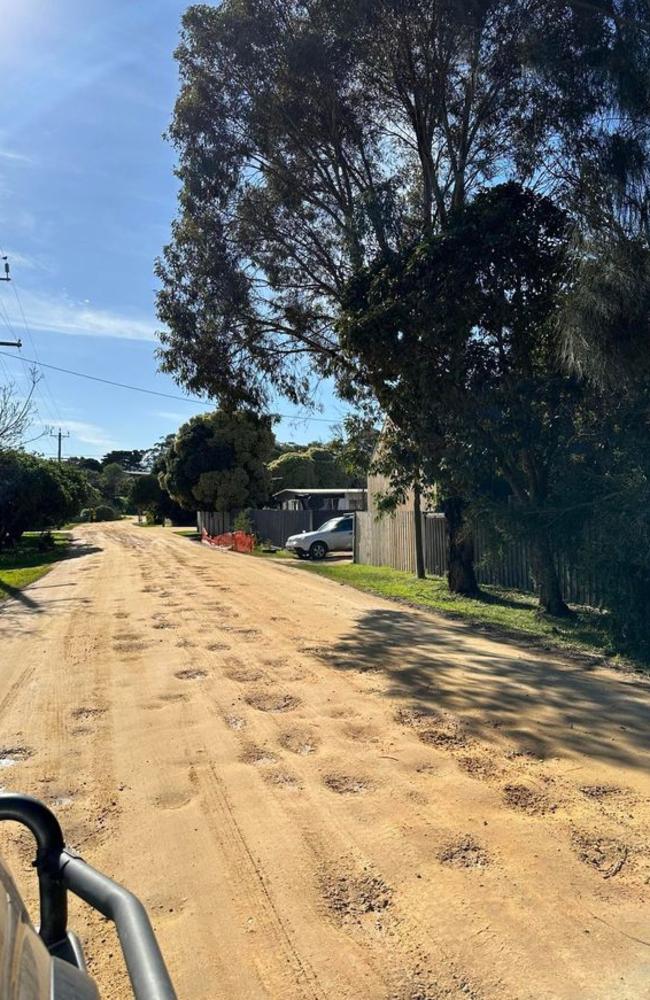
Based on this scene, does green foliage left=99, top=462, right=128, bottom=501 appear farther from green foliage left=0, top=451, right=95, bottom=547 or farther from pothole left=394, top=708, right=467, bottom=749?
pothole left=394, top=708, right=467, bottom=749

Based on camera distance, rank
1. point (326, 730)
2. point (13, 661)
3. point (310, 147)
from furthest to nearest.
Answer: point (310, 147) < point (13, 661) < point (326, 730)

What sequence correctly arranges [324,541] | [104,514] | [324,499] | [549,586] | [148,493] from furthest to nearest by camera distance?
[104,514]
[148,493]
[324,499]
[324,541]
[549,586]

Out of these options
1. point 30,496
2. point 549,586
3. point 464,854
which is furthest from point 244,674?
point 30,496

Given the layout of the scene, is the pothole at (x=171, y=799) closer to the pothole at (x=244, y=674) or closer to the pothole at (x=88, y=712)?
the pothole at (x=88, y=712)

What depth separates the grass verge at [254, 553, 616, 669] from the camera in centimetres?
970

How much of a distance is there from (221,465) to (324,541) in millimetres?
16025

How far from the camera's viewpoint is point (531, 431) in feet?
35.9

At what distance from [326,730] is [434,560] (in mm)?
13831

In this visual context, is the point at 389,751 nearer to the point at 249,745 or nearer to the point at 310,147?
the point at 249,745

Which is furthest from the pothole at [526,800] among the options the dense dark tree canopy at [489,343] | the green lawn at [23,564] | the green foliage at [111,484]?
the green foliage at [111,484]

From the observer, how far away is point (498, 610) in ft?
41.3

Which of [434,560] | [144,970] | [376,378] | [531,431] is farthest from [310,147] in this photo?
[144,970]

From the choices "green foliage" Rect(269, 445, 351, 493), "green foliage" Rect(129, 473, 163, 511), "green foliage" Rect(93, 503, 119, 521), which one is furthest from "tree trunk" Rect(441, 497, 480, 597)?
"green foliage" Rect(93, 503, 119, 521)

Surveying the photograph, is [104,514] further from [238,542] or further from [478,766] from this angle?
[478,766]
